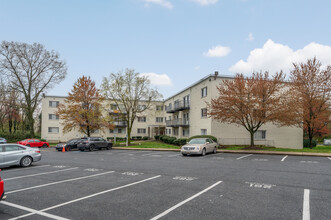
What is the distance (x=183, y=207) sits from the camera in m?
5.48

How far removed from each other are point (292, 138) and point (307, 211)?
2628 centimetres

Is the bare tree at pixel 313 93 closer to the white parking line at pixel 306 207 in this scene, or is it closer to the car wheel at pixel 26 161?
the white parking line at pixel 306 207

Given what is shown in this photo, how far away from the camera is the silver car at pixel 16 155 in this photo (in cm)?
1171

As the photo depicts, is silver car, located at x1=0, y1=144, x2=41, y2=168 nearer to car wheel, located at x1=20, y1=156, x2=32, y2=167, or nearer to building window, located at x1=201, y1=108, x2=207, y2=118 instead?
car wheel, located at x1=20, y1=156, x2=32, y2=167

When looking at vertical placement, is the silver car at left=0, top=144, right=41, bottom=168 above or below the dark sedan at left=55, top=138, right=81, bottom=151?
above

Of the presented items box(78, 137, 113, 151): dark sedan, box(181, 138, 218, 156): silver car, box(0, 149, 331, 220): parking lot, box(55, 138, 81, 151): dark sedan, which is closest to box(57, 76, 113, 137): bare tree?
box(55, 138, 81, 151): dark sedan

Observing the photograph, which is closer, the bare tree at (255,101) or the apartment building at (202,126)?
the bare tree at (255,101)

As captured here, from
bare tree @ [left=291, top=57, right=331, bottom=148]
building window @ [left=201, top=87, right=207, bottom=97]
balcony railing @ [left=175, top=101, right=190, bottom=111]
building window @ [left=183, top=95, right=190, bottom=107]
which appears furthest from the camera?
building window @ [left=183, top=95, right=190, bottom=107]

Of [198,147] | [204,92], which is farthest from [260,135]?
[198,147]

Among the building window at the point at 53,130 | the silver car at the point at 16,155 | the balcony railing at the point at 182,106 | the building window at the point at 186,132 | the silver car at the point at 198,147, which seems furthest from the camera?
the building window at the point at 53,130

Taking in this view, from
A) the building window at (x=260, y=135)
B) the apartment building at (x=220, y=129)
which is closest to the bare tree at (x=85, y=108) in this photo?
the apartment building at (x=220, y=129)

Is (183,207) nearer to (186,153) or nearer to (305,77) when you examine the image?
(186,153)

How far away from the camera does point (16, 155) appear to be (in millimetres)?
12172

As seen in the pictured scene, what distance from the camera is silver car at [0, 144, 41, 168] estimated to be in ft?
38.4
